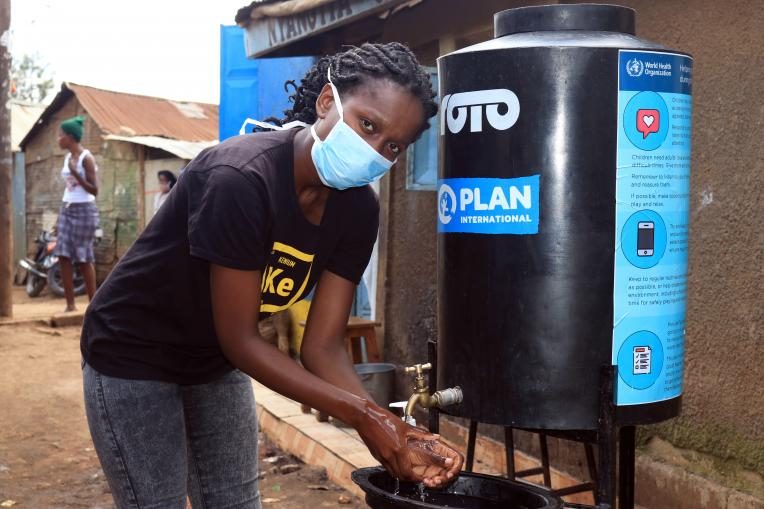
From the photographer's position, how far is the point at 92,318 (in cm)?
231

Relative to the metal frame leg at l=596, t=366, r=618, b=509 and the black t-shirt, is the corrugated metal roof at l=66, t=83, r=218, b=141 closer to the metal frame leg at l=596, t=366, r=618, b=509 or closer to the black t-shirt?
the black t-shirt

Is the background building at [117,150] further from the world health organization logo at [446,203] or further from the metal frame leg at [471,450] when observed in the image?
the world health organization logo at [446,203]

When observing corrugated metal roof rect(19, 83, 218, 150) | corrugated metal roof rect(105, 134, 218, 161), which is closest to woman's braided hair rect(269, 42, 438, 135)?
corrugated metal roof rect(105, 134, 218, 161)

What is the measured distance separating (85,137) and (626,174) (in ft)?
50.8

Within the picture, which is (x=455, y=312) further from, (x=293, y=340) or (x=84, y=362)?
(x=293, y=340)

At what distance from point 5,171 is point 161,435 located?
800 centimetres

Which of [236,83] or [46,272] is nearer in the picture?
A: [236,83]

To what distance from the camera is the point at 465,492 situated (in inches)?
94.7

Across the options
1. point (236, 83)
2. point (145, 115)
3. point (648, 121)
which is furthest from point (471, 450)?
point (145, 115)

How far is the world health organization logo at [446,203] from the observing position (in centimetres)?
249

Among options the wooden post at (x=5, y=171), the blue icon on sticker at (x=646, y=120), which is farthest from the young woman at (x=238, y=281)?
the wooden post at (x=5, y=171)

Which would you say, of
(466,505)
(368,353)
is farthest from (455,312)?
(368,353)

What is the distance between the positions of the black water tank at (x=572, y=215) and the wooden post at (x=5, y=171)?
8064 mm

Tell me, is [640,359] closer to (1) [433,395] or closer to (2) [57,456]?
(1) [433,395]
